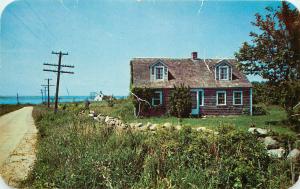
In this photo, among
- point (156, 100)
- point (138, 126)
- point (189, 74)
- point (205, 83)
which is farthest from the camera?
point (189, 74)

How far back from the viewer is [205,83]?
24.2ft

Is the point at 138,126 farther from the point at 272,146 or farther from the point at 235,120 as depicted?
the point at 272,146

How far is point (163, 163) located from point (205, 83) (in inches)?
129

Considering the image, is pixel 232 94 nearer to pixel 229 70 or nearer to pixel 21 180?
pixel 229 70

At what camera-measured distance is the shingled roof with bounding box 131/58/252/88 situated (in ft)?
21.8

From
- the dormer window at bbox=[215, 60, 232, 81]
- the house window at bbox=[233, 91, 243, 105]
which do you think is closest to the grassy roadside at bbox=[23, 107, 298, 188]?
the house window at bbox=[233, 91, 243, 105]

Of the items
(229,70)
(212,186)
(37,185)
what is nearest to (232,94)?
(229,70)

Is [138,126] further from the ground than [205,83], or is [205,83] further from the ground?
[205,83]

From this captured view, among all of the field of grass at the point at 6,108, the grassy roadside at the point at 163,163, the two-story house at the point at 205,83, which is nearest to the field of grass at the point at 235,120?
the two-story house at the point at 205,83

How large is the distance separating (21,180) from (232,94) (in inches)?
185

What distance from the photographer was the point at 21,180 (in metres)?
5.01

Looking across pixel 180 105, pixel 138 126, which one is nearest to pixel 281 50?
pixel 180 105

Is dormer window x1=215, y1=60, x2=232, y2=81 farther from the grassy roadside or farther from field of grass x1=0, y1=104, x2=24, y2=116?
field of grass x1=0, y1=104, x2=24, y2=116

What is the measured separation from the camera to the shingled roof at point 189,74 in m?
6.66
